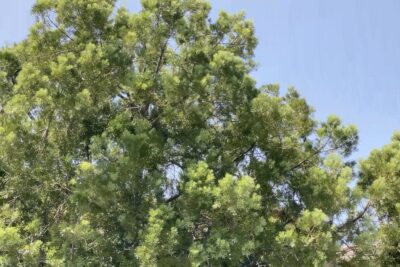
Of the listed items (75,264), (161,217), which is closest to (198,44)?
(161,217)

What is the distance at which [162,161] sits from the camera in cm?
714

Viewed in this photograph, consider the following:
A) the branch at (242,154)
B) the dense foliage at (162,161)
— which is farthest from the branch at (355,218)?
the branch at (242,154)

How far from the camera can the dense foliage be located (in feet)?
20.6

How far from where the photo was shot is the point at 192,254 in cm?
604

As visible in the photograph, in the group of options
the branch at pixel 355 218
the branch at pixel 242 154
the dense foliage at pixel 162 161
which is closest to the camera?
the dense foliage at pixel 162 161

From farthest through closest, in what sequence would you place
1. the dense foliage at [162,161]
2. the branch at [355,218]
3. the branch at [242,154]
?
the branch at [242,154] < the branch at [355,218] < the dense foliage at [162,161]

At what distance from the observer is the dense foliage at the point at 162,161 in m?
6.27

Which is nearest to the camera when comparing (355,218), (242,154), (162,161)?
(162,161)

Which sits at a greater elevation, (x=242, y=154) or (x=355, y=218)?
(x=242, y=154)

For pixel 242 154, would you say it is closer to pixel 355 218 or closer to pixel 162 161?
pixel 162 161

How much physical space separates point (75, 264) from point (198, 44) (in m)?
4.41

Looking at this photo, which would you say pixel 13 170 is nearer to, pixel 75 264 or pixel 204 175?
pixel 75 264

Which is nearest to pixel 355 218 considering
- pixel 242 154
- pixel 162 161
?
pixel 242 154

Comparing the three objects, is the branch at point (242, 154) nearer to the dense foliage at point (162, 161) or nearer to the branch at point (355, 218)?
the dense foliage at point (162, 161)
